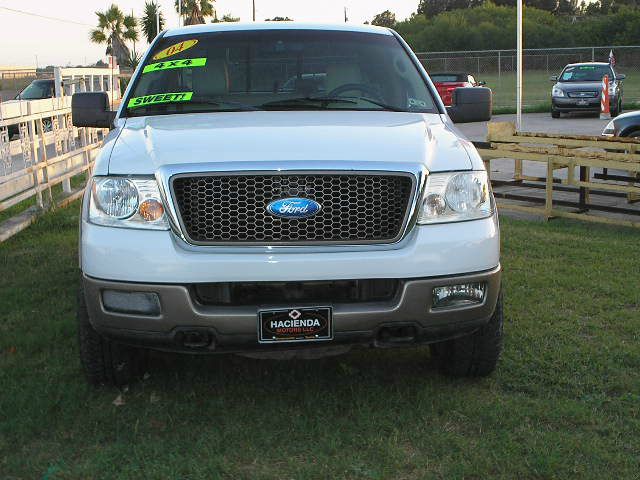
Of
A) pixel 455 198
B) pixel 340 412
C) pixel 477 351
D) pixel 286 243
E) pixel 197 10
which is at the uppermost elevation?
pixel 197 10

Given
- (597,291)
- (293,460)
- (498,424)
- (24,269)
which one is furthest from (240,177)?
(24,269)

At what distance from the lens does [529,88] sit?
38781 millimetres

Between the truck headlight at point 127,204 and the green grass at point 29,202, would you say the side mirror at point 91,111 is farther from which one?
the green grass at point 29,202

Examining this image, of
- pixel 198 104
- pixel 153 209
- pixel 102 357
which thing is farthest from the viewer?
pixel 198 104

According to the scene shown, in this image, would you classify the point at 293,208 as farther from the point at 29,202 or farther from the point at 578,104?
the point at 578,104

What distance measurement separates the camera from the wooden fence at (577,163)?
870cm

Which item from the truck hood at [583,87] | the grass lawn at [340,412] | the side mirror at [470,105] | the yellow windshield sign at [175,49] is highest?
the yellow windshield sign at [175,49]

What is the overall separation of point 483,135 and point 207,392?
19390 mm

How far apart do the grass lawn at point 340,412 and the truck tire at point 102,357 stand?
3.5 inches

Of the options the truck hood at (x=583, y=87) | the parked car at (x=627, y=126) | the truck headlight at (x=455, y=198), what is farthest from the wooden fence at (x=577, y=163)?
the truck hood at (x=583, y=87)

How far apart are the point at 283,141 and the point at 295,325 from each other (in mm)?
799

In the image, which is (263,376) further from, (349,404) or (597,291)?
(597,291)

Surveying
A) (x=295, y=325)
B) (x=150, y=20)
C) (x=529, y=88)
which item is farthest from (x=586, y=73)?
(x=150, y=20)

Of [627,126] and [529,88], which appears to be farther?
[529,88]
